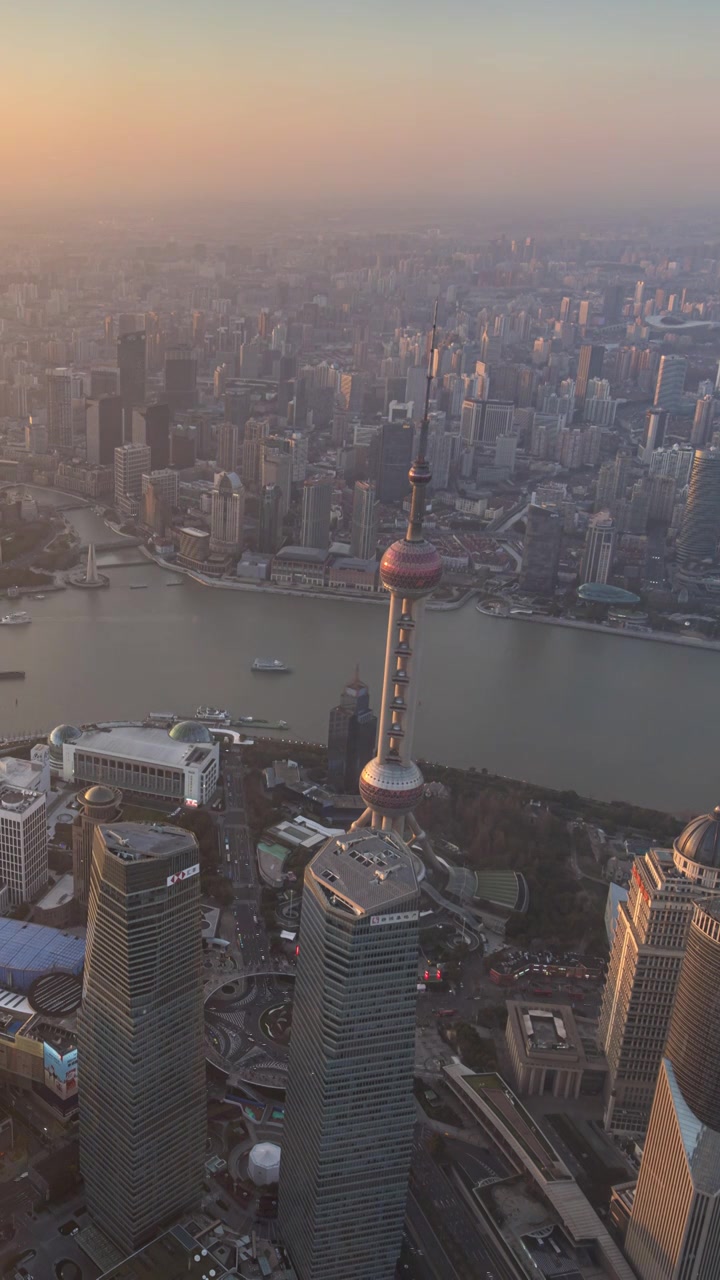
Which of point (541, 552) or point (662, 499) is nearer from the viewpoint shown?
point (541, 552)

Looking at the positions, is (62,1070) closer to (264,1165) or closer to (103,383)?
(264,1165)

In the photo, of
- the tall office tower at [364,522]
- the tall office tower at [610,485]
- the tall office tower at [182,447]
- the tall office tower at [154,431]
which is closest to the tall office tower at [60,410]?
the tall office tower at [154,431]

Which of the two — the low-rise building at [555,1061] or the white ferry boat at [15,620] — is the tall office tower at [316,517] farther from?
the low-rise building at [555,1061]

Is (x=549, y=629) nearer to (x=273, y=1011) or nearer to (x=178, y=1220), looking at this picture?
(x=273, y=1011)

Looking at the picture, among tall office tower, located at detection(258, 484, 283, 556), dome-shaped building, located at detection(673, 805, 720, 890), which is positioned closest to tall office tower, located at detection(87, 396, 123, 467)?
tall office tower, located at detection(258, 484, 283, 556)

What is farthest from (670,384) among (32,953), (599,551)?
(32,953)

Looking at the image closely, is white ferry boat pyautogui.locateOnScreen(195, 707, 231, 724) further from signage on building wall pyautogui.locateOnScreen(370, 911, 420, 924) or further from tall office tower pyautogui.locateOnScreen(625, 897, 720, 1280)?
signage on building wall pyautogui.locateOnScreen(370, 911, 420, 924)
